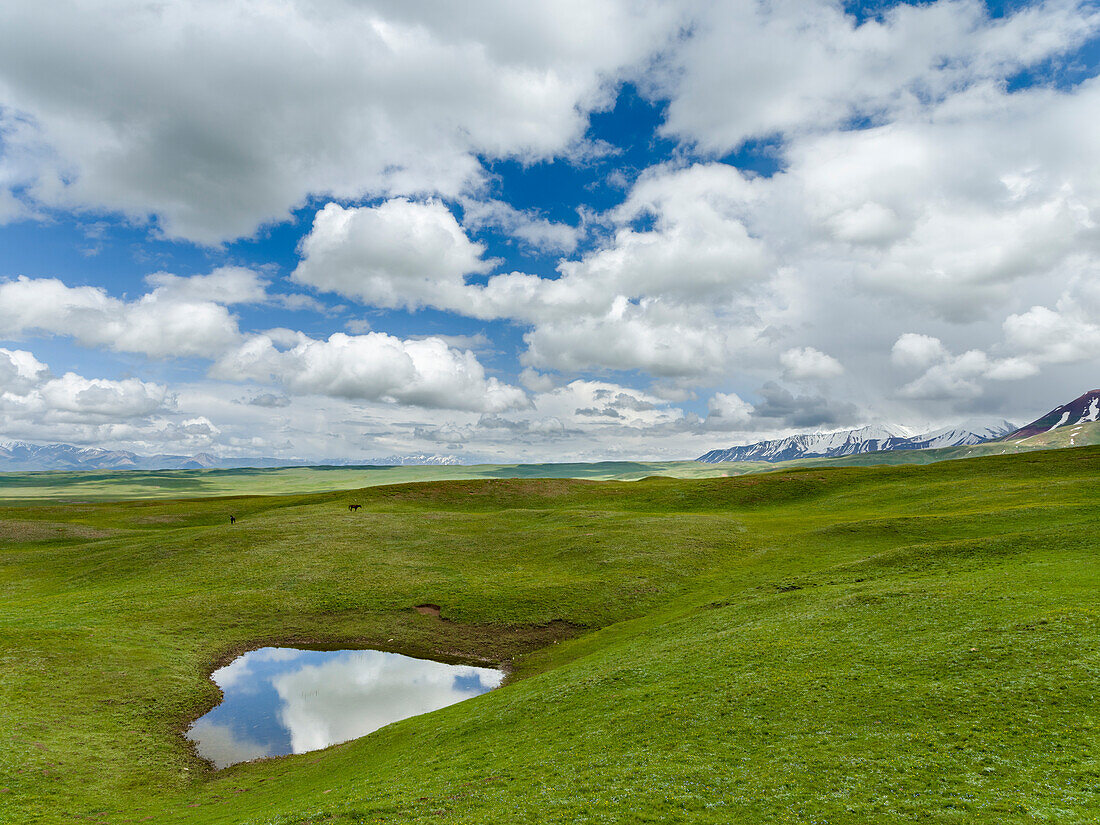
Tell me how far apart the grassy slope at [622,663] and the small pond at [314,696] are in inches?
83.3

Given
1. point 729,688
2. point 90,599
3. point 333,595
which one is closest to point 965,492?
point 729,688

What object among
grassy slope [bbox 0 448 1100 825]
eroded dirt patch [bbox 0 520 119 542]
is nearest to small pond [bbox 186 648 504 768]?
grassy slope [bbox 0 448 1100 825]

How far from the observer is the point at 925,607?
31.1m

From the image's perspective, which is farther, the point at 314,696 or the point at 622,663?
the point at 314,696

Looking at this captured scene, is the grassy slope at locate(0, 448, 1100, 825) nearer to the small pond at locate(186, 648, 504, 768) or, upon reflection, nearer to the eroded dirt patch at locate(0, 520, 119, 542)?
the small pond at locate(186, 648, 504, 768)

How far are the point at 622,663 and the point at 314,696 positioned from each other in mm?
23467

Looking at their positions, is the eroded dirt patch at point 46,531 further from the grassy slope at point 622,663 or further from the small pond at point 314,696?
the small pond at point 314,696

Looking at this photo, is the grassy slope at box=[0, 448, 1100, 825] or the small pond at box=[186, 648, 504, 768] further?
the small pond at box=[186, 648, 504, 768]

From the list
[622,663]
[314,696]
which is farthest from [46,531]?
[622,663]

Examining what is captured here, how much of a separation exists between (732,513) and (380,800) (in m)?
81.2

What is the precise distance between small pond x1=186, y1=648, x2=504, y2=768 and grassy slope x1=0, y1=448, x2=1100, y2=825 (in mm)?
2117

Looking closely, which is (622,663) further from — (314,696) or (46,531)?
(46,531)

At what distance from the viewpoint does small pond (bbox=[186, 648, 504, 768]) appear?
Answer: 33.7m

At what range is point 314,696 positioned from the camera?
38.9m
